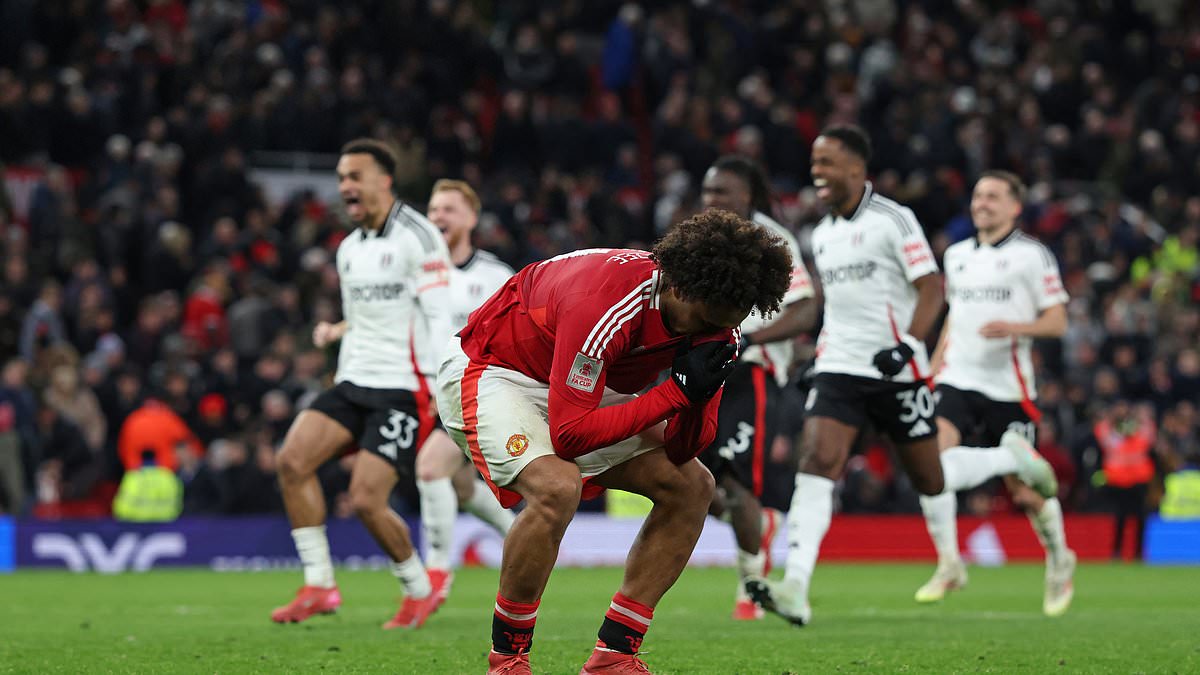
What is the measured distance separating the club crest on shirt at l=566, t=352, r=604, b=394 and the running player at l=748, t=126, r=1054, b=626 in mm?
3503

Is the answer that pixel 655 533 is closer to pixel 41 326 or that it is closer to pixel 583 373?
pixel 583 373

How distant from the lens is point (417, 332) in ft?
32.8

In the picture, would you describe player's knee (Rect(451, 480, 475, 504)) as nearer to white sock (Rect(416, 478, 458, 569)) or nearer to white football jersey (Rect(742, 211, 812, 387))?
white sock (Rect(416, 478, 458, 569))

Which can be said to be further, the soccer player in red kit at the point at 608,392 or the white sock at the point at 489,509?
the white sock at the point at 489,509

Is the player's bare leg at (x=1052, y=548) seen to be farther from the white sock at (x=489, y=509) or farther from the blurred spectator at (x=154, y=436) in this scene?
the blurred spectator at (x=154, y=436)

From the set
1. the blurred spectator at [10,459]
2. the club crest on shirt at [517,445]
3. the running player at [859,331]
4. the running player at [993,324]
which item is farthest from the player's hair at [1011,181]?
the blurred spectator at [10,459]

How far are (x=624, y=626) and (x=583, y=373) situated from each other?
1018 mm

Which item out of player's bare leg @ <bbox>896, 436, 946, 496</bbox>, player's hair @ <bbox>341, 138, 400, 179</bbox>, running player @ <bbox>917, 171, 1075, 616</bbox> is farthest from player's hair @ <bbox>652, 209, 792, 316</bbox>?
running player @ <bbox>917, 171, 1075, 616</bbox>

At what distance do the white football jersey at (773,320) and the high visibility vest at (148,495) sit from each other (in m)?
9.02

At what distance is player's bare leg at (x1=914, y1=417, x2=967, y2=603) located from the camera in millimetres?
10781

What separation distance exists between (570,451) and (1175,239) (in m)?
19.3

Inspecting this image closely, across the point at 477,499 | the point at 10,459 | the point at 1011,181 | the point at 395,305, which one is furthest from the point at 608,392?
the point at 10,459

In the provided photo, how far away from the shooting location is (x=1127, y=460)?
19.1 meters

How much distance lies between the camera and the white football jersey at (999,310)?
11625mm
